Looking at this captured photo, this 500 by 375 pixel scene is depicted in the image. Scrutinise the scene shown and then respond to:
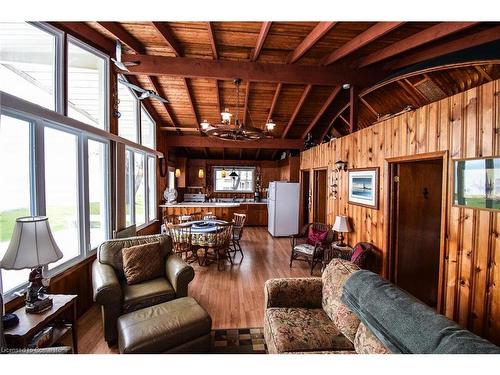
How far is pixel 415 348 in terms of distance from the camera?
109 cm

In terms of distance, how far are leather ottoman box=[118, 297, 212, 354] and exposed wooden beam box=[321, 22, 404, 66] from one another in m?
3.64

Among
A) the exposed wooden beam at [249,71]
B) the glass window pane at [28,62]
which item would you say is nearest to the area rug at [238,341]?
the glass window pane at [28,62]

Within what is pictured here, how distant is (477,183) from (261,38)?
9.95 feet

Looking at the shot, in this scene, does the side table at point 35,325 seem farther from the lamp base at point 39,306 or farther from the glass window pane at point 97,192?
the glass window pane at point 97,192

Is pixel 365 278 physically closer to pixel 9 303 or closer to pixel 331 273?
pixel 331 273

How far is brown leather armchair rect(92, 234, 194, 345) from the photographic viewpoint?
2.16m

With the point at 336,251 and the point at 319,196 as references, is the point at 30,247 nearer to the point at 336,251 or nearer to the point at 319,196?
the point at 336,251

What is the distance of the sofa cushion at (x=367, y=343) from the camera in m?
1.34

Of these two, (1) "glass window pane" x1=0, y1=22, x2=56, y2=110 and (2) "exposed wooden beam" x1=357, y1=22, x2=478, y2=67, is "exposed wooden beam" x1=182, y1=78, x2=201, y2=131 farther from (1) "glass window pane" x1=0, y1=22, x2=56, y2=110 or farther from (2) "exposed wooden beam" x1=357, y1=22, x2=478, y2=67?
(2) "exposed wooden beam" x1=357, y1=22, x2=478, y2=67

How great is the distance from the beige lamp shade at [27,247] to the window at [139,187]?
286 cm

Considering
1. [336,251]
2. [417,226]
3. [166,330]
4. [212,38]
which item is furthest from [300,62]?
[166,330]

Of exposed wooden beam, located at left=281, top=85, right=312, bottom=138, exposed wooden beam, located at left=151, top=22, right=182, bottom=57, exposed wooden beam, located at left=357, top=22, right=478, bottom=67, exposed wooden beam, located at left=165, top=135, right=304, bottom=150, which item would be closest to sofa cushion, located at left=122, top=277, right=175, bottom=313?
exposed wooden beam, located at left=151, top=22, right=182, bottom=57

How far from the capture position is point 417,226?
300 centimetres
